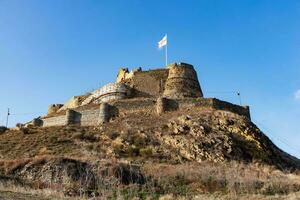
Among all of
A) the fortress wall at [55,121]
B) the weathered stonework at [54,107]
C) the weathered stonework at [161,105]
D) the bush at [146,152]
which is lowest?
the bush at [146,152]

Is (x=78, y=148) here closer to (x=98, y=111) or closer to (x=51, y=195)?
(x=98, y=111)

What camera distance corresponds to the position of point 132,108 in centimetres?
4600

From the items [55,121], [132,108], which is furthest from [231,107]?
[55,121]

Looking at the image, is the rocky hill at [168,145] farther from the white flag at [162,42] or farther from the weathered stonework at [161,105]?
the white flag at [162,42]

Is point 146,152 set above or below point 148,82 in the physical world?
below

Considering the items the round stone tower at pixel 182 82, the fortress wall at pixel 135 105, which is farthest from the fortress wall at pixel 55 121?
the round stone tower at pixel 182 82

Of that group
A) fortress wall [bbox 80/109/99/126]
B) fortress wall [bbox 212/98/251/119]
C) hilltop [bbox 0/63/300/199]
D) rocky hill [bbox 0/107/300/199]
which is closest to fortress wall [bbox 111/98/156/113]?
hilltop [bbox 0/63/300/199]

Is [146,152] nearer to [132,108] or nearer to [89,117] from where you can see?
[132,108]

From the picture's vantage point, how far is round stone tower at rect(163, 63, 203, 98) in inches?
1944

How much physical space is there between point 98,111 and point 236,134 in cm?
1590

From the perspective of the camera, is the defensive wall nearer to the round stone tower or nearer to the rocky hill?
the rocky hill

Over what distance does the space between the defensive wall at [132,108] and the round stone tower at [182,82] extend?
12.3 feet

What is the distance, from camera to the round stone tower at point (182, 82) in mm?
49375

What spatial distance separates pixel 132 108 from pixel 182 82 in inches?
309
